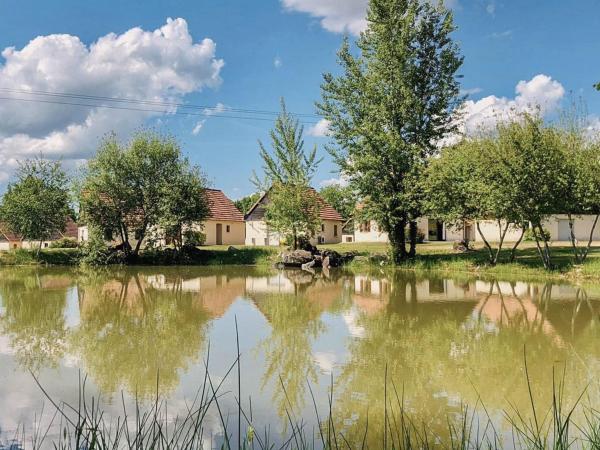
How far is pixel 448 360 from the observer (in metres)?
7.23

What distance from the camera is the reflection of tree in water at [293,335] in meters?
5.89

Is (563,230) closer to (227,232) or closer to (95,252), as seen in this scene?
(227,232)

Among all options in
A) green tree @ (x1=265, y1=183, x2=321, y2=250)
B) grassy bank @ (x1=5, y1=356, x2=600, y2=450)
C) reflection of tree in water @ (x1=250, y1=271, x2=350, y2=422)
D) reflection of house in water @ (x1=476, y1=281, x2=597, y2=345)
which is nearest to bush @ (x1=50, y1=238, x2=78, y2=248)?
green tree @ (x1=265, y1=183, x2=321, y2=250)

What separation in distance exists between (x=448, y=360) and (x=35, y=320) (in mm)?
8200

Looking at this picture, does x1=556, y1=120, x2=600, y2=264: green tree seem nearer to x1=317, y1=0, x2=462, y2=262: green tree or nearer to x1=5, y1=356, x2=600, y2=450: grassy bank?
x1=317, y1=0, x2=462, y2=262: green tree

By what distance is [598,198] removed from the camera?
56.2 ft

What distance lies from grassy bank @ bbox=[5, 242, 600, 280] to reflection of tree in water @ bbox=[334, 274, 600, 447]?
22.8 ft

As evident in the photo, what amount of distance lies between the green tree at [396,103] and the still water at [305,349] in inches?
293

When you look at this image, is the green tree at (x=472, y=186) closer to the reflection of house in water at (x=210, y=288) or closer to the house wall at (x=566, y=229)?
the reflection of house in water at (x=210, y=288)

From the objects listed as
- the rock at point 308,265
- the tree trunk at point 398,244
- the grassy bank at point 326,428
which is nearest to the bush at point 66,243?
the rock at point 308,265

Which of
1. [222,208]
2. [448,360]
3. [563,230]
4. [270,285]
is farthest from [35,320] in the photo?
[563,230]

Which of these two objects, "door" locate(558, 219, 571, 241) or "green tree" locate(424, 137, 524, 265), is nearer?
"green tree" locate(424, 137, 524, 265)

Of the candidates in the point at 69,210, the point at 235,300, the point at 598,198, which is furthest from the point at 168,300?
the point at 69,210

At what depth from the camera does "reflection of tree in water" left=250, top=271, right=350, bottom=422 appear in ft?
19.3
